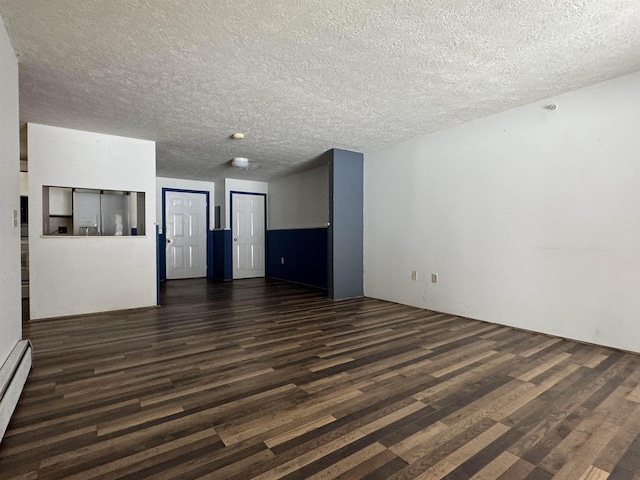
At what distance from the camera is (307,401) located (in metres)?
1.95

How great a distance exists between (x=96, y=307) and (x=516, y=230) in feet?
→ 17.4

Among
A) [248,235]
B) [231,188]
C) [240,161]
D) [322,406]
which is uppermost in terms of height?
A: [240,161]

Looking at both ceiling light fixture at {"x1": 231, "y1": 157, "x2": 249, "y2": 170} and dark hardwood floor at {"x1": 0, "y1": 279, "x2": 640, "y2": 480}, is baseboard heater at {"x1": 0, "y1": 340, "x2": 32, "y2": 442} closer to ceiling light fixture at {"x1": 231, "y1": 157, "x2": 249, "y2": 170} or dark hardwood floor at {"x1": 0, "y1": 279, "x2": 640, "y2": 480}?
dark hardwood floor at {"x1": 0, "y1": 279, "x2": 640, "y2": 480}

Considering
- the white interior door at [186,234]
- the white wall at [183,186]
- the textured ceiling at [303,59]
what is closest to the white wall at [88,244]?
the textured ceiling at [303,59]

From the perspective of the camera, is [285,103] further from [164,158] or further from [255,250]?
[255,250]

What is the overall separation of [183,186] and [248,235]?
74.9 inches

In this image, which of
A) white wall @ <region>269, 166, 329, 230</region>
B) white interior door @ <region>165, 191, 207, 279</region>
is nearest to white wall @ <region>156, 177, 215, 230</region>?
white interior door @ <region>165, 191, 207, 279</region>

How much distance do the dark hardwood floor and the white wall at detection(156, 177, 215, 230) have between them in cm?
409

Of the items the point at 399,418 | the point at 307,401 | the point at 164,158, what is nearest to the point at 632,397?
the point at 399,418

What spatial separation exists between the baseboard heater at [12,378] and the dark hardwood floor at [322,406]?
0.25 ft

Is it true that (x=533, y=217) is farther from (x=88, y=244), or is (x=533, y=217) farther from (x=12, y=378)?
(x=88, y=244)

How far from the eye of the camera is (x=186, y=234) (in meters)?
7.58

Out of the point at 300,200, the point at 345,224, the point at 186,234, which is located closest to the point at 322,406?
the point at 345,224

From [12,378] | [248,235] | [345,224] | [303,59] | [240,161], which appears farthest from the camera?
[248,235]
